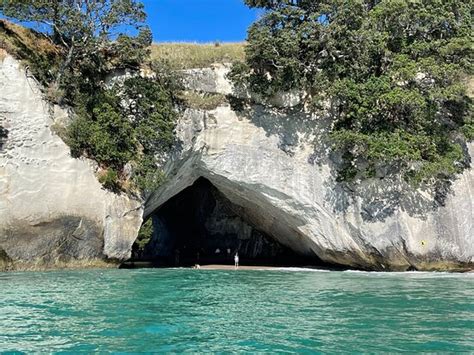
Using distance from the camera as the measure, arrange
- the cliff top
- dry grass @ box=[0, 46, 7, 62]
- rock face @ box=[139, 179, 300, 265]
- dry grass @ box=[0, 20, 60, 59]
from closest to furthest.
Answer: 1. dry grass @ box=[0, 46, 7, 62]
2. dry grass @ box=[0, 20, 60, 59]
3. the cliff top
4. rock face @ box=[139, 179, 300, 265]

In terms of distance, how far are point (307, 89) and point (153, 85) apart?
8.07 metres

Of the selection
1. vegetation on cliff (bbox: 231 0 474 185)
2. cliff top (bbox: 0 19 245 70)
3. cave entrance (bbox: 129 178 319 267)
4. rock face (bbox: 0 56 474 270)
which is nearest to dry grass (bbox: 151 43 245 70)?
cliff top (bbox: 0 19 245 70)

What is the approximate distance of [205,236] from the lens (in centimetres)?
3825

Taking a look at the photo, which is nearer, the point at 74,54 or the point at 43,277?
the point at 43,277

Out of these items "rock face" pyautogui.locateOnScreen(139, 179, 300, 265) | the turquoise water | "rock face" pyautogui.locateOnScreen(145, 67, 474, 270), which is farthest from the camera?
"rock face" pyautogui.locateOnScreen(139, 179, 300, 265)

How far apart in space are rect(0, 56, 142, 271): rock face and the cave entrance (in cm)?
1084

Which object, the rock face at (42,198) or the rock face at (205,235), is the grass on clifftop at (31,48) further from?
the rock face at (205,235)

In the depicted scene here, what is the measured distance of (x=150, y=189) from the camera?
913 inches

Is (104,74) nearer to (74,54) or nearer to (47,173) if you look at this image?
(74,54)

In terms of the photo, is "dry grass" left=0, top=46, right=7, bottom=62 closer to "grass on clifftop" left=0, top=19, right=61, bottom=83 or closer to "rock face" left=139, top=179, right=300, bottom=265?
"grass on clifftop" left=0, top=19, right=61, bottom=83

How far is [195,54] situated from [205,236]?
627 inches

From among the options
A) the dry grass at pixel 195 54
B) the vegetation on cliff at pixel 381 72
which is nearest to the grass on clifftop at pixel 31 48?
the dry grass at pixel 195 54

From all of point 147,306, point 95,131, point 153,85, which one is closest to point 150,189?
point 95,131

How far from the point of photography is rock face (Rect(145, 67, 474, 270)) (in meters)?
23.3
